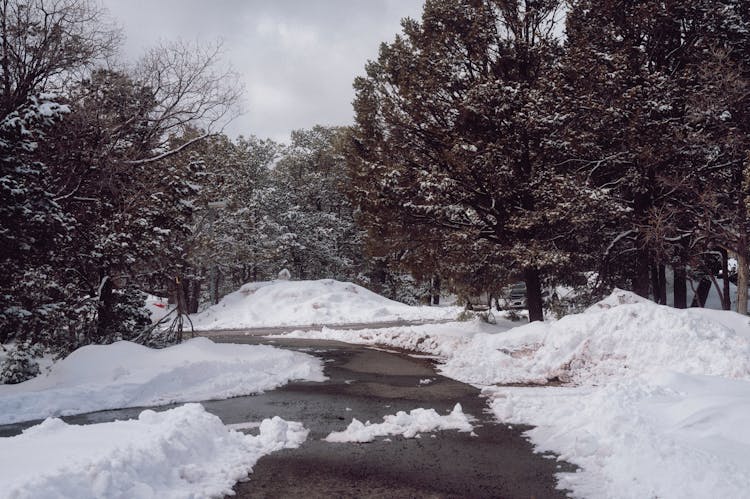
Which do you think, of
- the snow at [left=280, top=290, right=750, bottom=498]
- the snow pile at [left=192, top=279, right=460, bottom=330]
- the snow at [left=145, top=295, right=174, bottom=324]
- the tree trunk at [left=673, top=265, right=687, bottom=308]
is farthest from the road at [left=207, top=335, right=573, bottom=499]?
the snow at [left=145, top=295, right=174, bottom=324]

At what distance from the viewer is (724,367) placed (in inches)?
351

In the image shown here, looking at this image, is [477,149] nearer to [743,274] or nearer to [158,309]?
[743,274]

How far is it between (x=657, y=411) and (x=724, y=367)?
3.58 m

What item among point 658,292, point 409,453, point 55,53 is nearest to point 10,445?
point 409,453

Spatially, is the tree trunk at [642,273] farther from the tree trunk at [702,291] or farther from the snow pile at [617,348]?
the tree trunk at [702,291]

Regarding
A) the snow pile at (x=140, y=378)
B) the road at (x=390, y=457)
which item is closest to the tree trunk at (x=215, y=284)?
the snow pile at (x=140, y=378)

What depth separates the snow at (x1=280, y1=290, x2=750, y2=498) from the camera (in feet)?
16.1

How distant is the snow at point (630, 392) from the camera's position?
4.92 meters

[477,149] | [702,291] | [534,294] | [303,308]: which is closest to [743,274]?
[534,294]

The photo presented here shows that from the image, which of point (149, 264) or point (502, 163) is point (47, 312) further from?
point (502, 163)

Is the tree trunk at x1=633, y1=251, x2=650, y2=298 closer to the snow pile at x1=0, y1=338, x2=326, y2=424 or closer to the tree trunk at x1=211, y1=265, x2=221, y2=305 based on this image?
the snow pile at x1=0, y1=338, x2=326, y2=424

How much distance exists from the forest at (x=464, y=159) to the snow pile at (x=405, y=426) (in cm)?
733

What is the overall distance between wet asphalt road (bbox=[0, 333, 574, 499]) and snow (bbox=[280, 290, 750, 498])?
417 millimetres

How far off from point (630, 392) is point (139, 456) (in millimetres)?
6261
